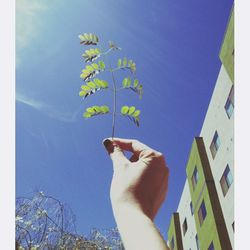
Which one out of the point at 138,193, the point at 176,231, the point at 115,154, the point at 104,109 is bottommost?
the point at 138,193

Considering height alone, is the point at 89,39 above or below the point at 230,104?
below

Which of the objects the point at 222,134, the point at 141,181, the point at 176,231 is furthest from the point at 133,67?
the point at 176,231

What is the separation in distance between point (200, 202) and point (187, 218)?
352 centimetres

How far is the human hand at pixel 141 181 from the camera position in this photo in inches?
40.6

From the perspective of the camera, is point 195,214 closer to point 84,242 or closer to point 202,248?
point 202,248

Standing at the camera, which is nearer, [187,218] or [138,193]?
[138,193]

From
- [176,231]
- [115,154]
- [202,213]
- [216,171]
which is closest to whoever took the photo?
[115,154]

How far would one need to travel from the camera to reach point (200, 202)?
62.3 ft

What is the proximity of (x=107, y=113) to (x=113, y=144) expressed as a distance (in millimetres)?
129

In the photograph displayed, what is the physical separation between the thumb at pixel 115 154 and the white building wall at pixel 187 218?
813 inches

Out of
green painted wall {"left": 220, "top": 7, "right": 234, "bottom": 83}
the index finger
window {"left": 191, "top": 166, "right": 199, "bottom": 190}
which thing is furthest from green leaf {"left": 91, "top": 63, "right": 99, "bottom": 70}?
window {"left": 191, "top": 166, "right": 199, "bottom": 190}

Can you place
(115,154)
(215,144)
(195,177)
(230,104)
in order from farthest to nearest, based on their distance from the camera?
(195,177), (215,144), (230,104), (115,154)

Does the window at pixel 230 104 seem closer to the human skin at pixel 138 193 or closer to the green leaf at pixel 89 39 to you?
the green leaf at pixel 89 39

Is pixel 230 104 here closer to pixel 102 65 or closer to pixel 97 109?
pixel 102 65
